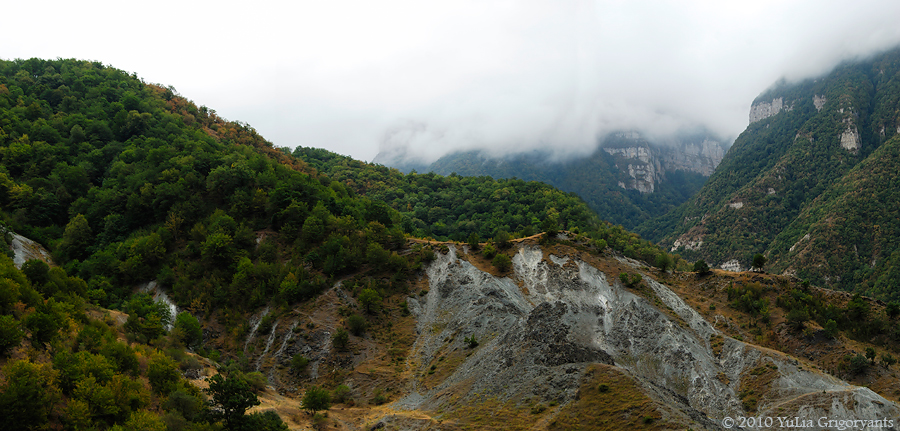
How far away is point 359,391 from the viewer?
45156mm

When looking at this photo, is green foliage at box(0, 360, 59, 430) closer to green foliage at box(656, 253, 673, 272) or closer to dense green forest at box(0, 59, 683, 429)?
dense green forest at box(0, 59, 683, 429)

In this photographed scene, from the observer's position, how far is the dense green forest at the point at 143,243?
24922mm

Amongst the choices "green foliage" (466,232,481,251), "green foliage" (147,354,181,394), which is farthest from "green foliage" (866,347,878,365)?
"green foliage" (147,354,181,394)

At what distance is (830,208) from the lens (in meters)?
140

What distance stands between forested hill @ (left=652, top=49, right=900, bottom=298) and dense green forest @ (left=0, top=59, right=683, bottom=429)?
7696 cm

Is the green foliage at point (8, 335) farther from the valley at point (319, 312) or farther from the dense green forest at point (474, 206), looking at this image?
the dense green forest at point (474, 206)

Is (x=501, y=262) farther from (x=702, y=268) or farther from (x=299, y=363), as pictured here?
(x=299, y=363)

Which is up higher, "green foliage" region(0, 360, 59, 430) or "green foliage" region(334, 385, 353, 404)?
"green foliage" region(0, 360, 59, 430)

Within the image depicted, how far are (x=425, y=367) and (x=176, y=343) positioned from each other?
2521cm

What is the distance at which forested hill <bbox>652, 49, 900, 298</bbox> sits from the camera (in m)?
121

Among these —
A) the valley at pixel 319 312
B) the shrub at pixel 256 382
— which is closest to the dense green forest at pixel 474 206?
the valley at pixel 319 312

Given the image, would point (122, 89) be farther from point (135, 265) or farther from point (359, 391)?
point (359, 391)

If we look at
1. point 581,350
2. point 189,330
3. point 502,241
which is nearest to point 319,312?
point 189,330

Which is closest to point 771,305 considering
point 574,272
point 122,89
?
point 574,272
